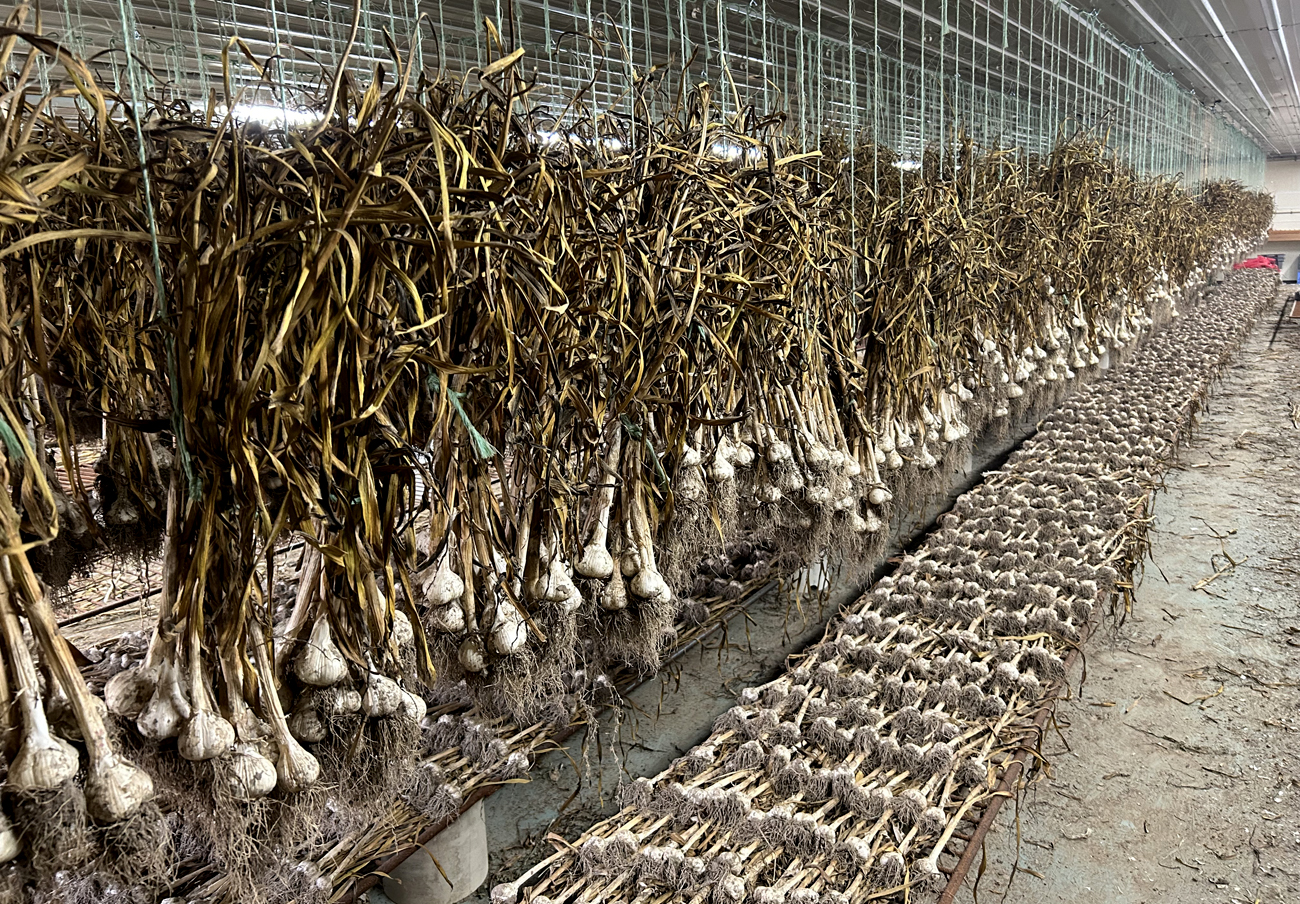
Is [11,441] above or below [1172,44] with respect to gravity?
below

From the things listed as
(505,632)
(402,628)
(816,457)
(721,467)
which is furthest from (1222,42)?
(402,628)

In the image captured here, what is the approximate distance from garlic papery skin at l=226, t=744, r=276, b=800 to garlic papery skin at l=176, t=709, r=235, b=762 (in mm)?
26

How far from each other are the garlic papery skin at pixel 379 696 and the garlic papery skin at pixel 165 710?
Answer: 0.20m

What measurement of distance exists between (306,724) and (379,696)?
92mm

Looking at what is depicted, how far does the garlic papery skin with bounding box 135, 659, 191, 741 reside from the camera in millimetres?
847

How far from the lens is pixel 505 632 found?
116cm

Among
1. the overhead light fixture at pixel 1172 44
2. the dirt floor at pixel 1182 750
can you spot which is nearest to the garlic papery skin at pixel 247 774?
the dirt floor at pixel 1182 750

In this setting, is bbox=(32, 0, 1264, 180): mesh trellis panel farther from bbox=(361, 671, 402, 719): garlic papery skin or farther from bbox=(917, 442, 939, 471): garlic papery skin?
bbox=(917, 442, 939, 471): garlic papery skin

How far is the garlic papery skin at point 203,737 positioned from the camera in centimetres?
84

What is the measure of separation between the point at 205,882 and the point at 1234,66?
47.9ft

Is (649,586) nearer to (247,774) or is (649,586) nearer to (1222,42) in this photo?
(247,774)

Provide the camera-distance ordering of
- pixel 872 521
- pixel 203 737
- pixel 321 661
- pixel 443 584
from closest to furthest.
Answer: pixel 203 737 → pixel 321 661 → pixel 443 584 → pixel 872 521

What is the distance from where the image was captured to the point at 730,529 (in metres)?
1.73

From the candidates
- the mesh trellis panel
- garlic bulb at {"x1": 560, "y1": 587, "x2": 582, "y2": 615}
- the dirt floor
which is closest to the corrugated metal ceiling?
the mesh trellis panel
